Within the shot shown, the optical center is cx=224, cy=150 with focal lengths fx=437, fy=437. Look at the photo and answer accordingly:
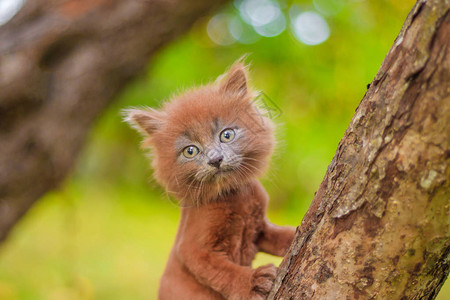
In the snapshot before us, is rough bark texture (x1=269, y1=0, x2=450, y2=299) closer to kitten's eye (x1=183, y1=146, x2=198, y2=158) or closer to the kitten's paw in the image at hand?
the kitten's paw

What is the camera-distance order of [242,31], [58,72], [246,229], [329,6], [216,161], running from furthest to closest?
[242,31] < [329,6] < [58,72] < [246,229] < [216,161]

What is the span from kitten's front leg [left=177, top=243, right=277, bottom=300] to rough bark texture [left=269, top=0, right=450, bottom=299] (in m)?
0.33

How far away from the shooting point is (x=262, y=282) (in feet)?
7.32

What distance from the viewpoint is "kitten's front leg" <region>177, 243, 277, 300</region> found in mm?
2234

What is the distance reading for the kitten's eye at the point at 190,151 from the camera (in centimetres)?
259

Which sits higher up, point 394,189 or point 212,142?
point 212,142

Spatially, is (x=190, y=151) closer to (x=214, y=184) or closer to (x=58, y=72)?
(x=214, y=184)

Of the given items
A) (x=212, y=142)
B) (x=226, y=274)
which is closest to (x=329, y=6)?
(x=212, y=142)

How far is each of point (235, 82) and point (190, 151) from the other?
1.78 ft

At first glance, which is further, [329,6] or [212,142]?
[329,6]

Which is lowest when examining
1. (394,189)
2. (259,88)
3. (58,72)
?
(394,189)

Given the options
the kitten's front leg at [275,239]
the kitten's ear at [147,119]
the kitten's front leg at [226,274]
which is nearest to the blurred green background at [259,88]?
the kitten's ear at [147,119]

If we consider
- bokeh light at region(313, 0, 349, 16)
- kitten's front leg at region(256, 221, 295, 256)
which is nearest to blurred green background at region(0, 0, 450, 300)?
bokeh light at region(313, 0, 349, 16)

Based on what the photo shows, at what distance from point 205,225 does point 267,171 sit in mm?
561
